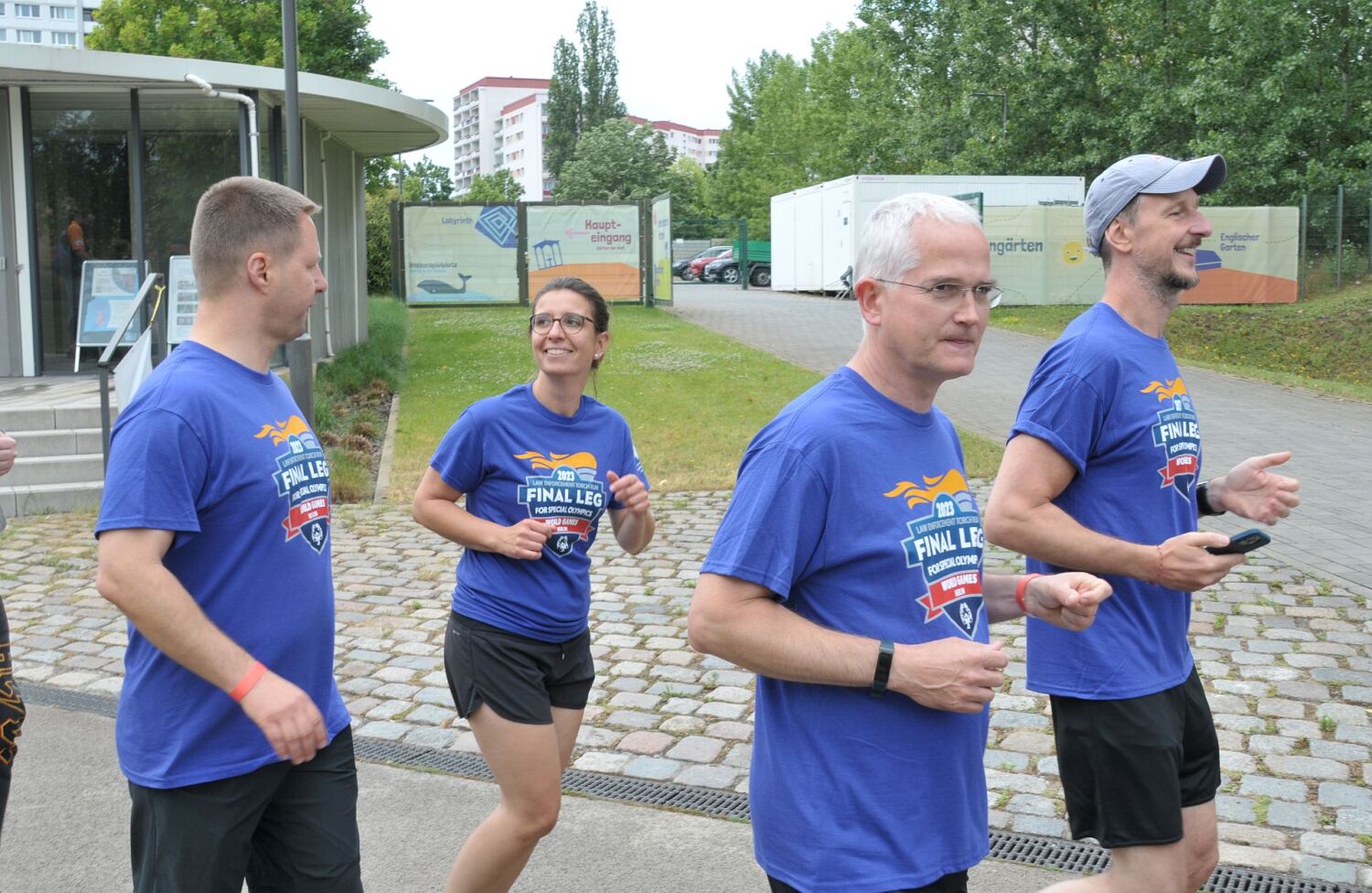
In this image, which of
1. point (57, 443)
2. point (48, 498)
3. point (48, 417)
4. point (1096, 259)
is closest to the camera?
point (48, 498)

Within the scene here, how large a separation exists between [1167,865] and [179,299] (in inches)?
520

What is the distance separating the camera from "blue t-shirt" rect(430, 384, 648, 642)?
147 inches

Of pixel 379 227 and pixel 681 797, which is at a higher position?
pixel 379 227

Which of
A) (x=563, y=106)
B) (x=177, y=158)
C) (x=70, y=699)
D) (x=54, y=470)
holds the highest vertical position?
(x=563, y=106)

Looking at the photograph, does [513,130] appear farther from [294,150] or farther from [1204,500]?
[1204,500]

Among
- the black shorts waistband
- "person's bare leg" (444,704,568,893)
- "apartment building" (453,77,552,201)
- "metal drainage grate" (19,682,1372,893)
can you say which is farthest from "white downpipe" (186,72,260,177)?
"apartment building" (453,77,552,201)

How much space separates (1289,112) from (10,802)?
3156 centimetres

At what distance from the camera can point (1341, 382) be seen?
1902cm

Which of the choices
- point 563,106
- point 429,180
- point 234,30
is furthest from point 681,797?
point 563,106

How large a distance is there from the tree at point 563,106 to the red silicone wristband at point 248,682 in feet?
380

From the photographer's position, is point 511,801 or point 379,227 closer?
point 511,801

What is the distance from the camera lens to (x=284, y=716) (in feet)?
8.43

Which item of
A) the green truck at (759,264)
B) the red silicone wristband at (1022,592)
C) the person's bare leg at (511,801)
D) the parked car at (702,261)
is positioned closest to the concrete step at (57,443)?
the person's bare leg at (511,801)

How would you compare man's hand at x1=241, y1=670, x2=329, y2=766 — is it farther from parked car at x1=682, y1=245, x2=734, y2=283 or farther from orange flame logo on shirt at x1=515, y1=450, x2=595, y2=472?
parked car at x1=682, y1=245, x2=734, y2=283
